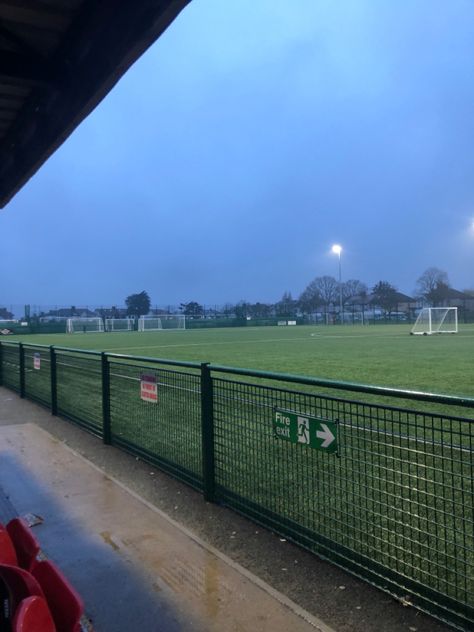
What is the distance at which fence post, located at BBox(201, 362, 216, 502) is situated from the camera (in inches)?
184

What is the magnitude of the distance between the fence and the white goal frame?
5543 centimetres

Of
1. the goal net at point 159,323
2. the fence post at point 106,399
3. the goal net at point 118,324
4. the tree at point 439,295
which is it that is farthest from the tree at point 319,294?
the fence post at point 106,399

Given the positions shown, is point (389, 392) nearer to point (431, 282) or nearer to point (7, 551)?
point (7, 551)

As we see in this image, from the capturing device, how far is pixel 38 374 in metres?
10.3

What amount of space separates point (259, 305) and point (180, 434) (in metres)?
90.6

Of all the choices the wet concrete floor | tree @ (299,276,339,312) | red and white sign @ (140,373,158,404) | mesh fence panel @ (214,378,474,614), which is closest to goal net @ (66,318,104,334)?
tree @ (299,276,339,312)

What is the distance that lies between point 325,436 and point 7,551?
1.95m

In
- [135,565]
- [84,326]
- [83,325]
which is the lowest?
[135,565]

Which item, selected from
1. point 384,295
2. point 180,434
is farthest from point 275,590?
point 384,295

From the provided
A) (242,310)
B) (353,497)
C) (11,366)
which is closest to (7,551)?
(353,497)

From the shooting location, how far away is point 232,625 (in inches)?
113

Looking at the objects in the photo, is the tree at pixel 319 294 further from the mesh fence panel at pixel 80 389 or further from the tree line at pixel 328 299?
the mesh fence panel at pixel 80 389

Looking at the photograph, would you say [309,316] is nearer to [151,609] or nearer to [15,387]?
[15,387]

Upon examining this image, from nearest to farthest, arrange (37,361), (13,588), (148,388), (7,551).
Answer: (13,588) < (7,551) < (148,388) < (37,361)
